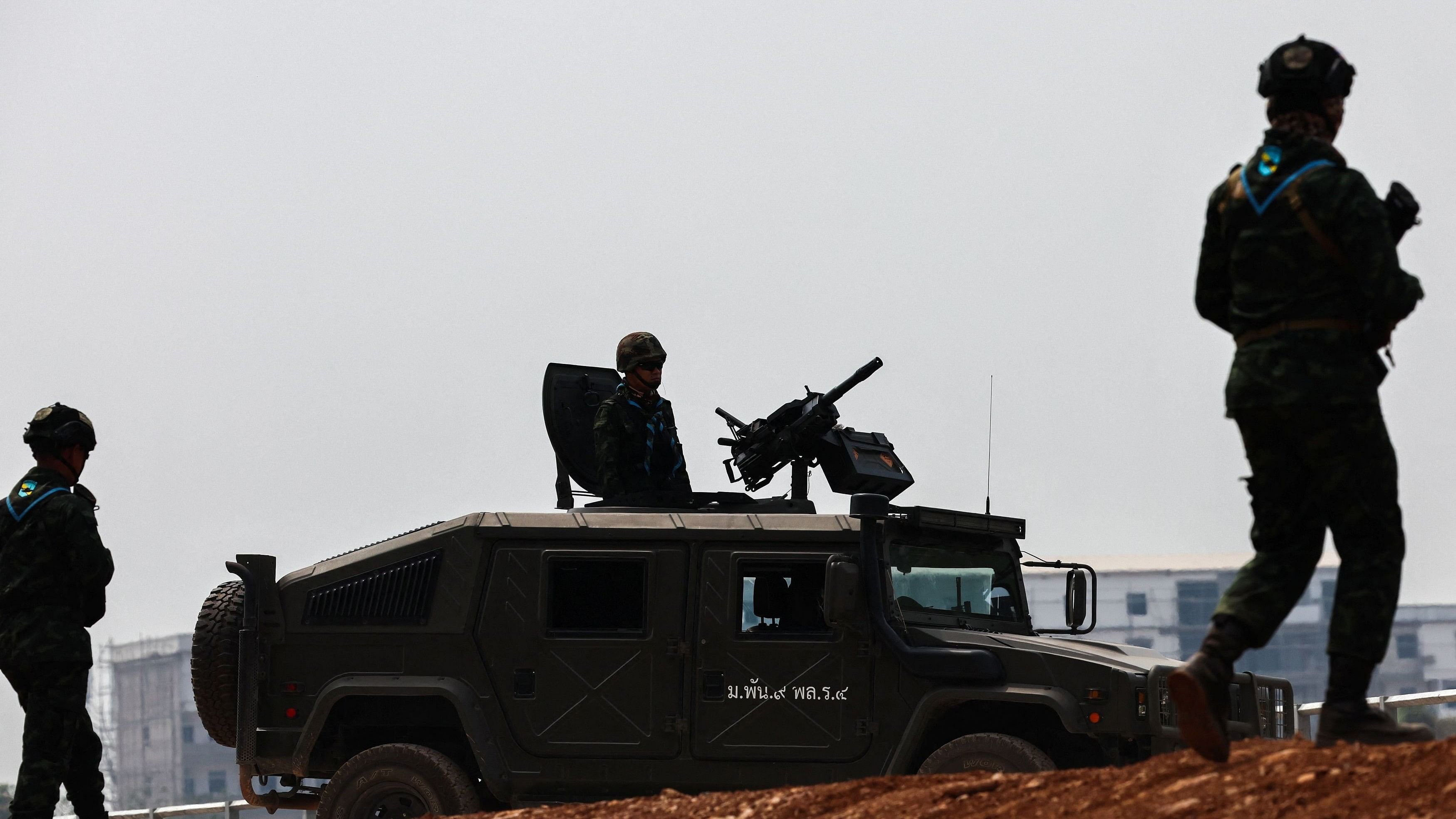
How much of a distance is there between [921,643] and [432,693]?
2.51m

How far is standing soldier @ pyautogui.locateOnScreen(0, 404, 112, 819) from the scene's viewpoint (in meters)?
8.55

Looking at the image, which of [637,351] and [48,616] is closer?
[48,616]

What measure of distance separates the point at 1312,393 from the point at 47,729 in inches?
240

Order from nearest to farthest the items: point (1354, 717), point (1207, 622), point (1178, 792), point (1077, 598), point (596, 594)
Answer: point (1178, 792) < point (1354, 717) < point (596, 594) < point (1077, 598) < point (1207, 622)

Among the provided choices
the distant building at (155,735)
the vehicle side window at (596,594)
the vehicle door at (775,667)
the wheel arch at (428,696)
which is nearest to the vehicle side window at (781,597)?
the vehicle door at (775,667)

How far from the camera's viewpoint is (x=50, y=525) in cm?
859

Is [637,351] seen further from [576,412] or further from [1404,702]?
[1404,702]

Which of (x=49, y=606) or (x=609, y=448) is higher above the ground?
(x=609, y=448)

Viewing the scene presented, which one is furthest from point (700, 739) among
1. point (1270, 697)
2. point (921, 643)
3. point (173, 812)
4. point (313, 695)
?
point (173, 812)

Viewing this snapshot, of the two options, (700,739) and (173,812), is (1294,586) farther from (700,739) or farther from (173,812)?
(173,812)

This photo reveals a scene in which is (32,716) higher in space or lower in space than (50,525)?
lower

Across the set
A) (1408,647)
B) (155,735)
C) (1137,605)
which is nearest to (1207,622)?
(1137,605)

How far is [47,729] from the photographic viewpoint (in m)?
8.58

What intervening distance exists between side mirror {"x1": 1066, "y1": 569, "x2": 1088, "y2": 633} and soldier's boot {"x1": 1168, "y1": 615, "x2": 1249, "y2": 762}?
14.9 ft
